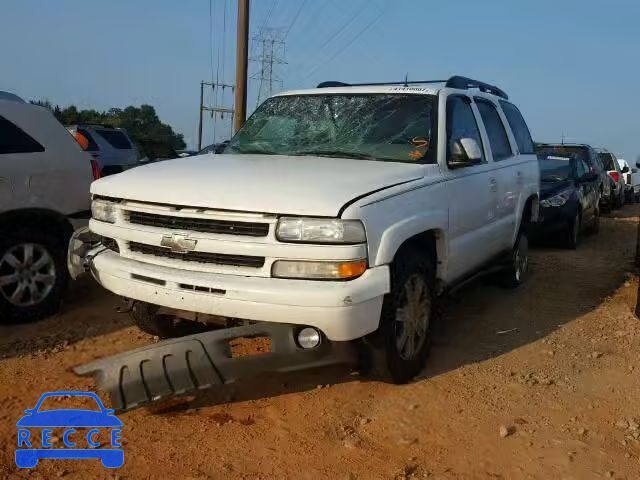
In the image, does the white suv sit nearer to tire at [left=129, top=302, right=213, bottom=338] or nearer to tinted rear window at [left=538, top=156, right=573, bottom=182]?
tire at [left=129, top=302, right=213, bottom=338]

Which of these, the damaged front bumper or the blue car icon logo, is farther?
the damaged front bumper

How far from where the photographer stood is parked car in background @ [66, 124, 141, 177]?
13.5m

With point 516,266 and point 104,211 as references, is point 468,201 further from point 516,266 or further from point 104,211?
point 104,211

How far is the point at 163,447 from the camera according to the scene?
327cm

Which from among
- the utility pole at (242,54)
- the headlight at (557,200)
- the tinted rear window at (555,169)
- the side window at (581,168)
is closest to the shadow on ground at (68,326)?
the headlight at (557,200)

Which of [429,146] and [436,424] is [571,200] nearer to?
[429,146]

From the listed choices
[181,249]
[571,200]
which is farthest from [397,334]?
[571,200]

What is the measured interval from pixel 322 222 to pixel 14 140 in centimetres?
317

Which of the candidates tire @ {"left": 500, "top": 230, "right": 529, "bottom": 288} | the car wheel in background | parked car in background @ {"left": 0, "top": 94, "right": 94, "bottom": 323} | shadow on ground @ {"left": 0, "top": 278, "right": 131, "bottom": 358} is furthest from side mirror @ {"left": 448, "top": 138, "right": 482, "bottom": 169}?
the car wheel in background

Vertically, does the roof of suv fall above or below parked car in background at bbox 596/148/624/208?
above

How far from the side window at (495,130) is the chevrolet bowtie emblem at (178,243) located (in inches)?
123

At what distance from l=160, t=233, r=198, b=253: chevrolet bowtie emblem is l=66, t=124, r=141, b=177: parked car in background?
981cm

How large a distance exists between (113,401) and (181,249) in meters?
0.88

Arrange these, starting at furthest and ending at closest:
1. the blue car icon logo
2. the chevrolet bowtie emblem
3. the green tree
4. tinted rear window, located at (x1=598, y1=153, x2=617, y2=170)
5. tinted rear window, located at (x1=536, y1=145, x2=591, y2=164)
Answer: the green tree → tinted rear window, located at (x1=598, y1=153, x2=617, y2=170) → tinted rear window, located at (x1=536, y1=145, x2=591, y2=164) → the chevrolet bowtie emblem → the blue car icon logo
